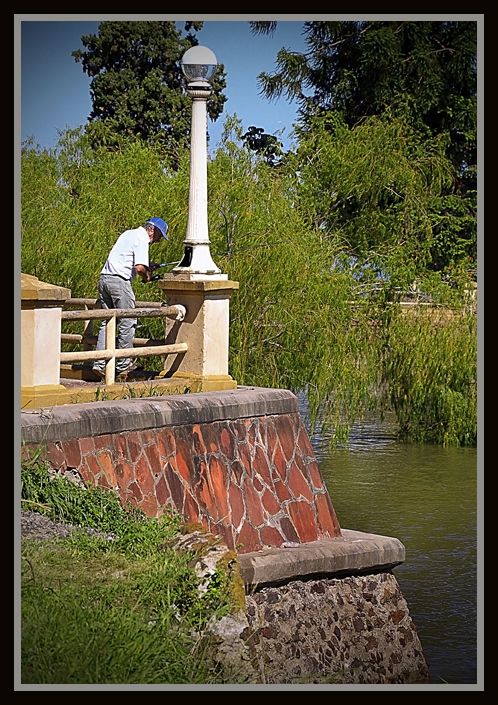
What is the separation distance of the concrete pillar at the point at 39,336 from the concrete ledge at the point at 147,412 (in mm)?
201

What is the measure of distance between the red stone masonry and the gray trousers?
2.47 ft

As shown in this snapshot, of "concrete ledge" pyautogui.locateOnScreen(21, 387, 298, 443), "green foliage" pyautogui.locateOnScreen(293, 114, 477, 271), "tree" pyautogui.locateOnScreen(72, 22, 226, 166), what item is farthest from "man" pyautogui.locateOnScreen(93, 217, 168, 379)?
"green foliage" pyautogui.locateOnScreen(293, 114, 477, 271)

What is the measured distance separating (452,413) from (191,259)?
7779 millimetres

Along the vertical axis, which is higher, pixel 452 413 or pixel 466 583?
pixel 452 413

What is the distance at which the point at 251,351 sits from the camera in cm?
1594

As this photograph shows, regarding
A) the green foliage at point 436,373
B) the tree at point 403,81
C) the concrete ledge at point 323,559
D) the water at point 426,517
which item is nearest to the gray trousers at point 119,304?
the concrete ledge at point 323,559

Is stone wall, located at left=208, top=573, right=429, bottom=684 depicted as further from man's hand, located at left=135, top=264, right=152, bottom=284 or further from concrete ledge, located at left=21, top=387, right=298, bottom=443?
man's hand, located at left=135, top=264, right=152, bottom=284

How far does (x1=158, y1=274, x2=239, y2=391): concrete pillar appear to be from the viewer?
10328mm

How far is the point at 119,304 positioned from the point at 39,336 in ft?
4.89

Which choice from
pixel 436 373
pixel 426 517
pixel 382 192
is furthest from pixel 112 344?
pixel 382 192

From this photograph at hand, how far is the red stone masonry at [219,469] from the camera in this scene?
29.6 ft

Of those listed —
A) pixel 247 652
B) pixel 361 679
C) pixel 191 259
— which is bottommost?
pixel 361 679
